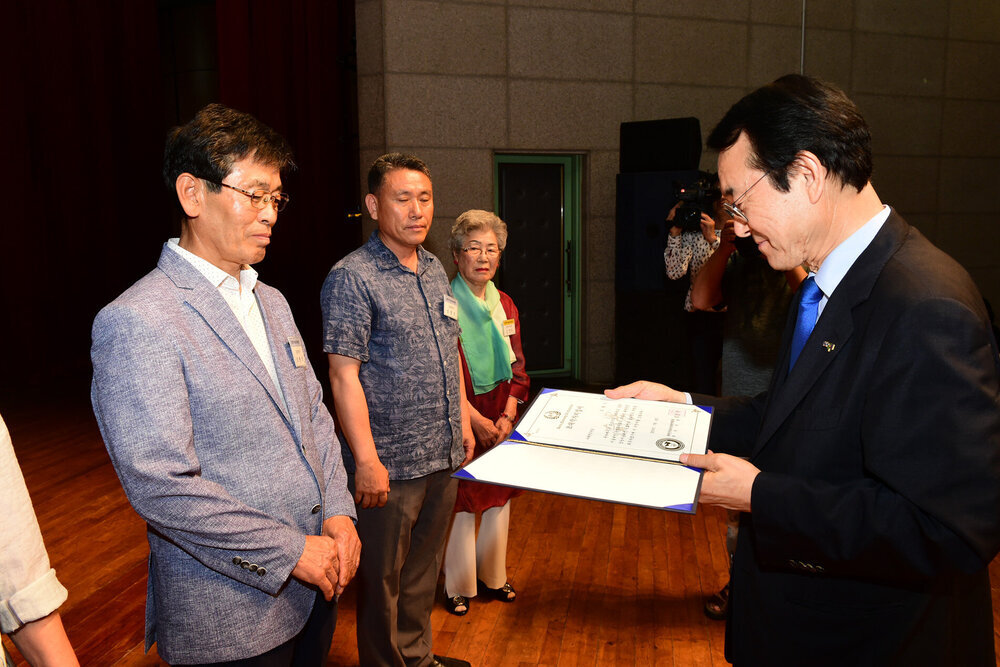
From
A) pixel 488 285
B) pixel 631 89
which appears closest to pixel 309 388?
pixel 488 285

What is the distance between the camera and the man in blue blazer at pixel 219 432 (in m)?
1.22

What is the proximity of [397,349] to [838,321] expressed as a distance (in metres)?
1.36

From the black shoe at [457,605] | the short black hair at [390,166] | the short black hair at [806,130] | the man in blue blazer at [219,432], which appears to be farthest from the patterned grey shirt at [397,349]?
the short black hair at [806,130]

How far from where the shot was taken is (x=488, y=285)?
9.87 ft

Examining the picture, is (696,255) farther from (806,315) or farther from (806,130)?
(806,130)

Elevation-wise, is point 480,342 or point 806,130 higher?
point 806,130

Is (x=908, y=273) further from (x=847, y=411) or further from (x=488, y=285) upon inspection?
(x=488, y=285)

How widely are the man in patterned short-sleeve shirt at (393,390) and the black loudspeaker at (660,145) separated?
3.69 m

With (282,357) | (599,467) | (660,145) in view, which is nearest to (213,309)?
(282,357)

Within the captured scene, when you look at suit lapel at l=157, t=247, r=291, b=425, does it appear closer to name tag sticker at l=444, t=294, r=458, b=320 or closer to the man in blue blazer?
the man in blue blazer

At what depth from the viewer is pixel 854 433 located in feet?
3.56

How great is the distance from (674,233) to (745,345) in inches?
49.8

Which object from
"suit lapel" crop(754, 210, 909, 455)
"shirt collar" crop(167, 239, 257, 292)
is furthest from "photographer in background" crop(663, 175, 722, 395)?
"shirt collar" crop(167, 239, 257, 292)

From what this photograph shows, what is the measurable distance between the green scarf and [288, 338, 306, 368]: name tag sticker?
1.20 meters
